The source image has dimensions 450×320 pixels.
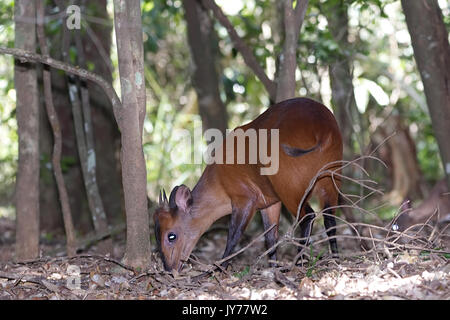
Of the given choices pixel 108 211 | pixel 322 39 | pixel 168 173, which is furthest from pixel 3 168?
pixel 322 39

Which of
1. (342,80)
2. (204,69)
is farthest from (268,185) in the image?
(342,80)

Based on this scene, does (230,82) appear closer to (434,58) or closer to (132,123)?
(434,58)

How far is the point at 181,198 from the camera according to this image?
547 cm

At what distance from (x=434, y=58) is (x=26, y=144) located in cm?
400

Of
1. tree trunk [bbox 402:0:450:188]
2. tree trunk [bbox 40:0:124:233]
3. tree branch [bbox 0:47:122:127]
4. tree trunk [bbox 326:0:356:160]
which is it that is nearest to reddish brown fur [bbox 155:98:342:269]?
tree branch [bbox 0:47:122:127]

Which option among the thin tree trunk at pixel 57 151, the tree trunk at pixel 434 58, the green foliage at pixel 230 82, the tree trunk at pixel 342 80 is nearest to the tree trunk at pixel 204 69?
the green foliage at pixel 230 82

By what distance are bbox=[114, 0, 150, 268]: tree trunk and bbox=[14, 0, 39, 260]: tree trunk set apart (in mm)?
1304

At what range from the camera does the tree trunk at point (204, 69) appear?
27.9ft

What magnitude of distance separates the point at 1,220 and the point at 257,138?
657cm

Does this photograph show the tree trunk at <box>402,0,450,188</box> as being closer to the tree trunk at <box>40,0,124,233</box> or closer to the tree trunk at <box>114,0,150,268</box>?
the tree trunk at <box>114,0,150,268</box>

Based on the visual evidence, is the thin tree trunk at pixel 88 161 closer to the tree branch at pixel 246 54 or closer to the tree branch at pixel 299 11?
the tree branch at pixel 246 54

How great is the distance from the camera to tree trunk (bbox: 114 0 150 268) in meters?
4.74

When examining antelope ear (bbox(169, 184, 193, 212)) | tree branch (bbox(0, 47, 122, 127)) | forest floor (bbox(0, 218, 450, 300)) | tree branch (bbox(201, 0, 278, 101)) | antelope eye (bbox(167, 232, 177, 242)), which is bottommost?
forest floor (bbox(0, 218, 450, 300))

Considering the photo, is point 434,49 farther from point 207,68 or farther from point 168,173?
point 168,173
